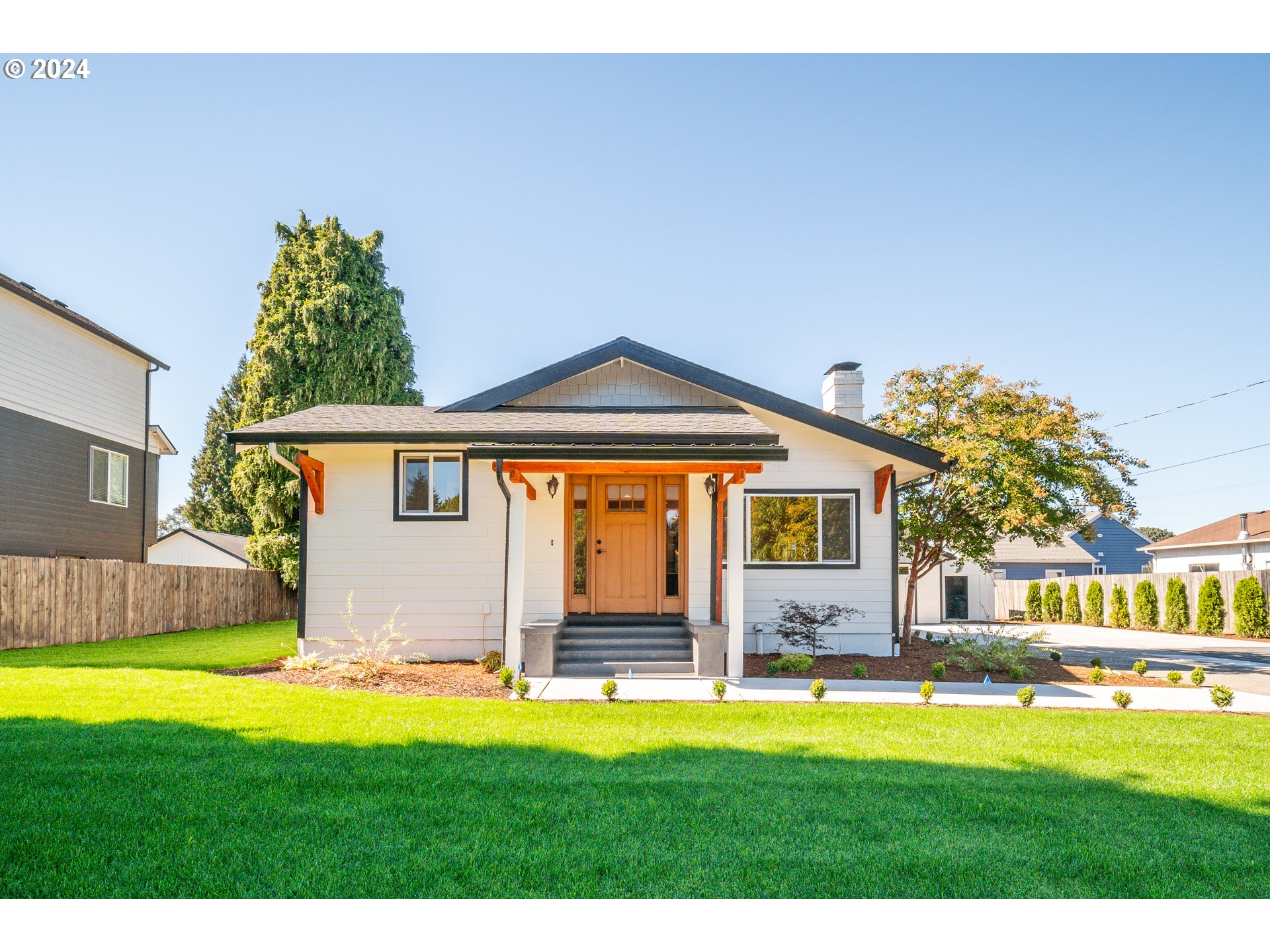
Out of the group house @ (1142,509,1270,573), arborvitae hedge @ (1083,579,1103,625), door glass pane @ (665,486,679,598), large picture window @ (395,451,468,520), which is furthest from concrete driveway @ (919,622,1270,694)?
large picture window @ (395,451,468,520)

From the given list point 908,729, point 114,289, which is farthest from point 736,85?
point 114,289

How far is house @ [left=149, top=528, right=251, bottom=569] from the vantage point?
29141 mm

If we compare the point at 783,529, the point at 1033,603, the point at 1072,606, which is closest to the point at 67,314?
the point at 783,529

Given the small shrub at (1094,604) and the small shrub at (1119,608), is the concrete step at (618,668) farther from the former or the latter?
the small shrub at (1094,604)

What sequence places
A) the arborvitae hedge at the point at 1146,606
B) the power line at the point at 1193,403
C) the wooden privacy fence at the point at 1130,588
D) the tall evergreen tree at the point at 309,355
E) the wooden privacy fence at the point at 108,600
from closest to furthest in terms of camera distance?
the wooden privacy fence at the point at 108,600, the power line at the point at 1193,403, the wooden privacy fence at the point at 1130,588, the arborvitae hedge at the point at 1146,606, the tall evergreen tree at the point at 309,355

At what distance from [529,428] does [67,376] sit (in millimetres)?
12472

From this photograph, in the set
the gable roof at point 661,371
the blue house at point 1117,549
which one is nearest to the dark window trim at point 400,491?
the gable roof at point 661,371

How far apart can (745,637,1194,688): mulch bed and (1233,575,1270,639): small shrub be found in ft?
30.7

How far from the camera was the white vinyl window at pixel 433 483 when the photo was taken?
11305mm

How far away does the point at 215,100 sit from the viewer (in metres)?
8.80

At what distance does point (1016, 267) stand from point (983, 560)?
536 centimetres

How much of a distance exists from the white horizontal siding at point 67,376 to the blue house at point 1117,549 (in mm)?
35180

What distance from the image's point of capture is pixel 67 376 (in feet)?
54.9
